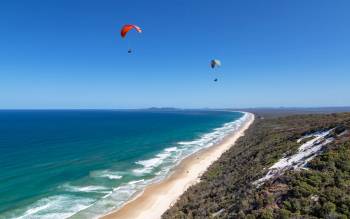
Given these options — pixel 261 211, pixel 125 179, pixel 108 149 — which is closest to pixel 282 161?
pixel 261 211

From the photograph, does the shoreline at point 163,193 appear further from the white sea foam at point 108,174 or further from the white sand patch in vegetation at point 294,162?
the white sand patch in vegetation at point 294,162

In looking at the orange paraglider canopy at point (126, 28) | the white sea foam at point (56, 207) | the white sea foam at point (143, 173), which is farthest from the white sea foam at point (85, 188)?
the orange paraglider canopy at point (126, 28)

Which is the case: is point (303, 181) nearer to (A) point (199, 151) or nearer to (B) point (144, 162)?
(B) point (144, 162)

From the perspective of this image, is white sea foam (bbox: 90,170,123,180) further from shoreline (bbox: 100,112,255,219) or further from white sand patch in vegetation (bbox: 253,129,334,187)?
white sand patch in vegetation (bbox: 253,129,334,187)

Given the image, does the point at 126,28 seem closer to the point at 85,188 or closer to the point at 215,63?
the point at 215,63

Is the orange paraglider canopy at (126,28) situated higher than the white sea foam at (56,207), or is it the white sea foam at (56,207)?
the orange paraglider canopy at (126,28)

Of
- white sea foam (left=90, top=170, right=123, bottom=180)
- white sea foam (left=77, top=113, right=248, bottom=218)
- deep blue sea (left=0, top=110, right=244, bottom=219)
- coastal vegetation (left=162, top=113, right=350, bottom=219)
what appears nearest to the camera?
coastal vegetation (left=162, top=113, right=350, bottom=219)

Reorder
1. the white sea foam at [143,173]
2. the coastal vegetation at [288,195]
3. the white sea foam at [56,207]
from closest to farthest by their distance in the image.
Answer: the coastal vegetation at [288,195]
the white sea foam at [56,207]
the white sea foam at [143,173]

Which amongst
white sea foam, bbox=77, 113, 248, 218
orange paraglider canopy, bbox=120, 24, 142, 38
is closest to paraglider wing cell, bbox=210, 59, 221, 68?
orange paraglider canopy, bbox=120, 24, 142, 38
